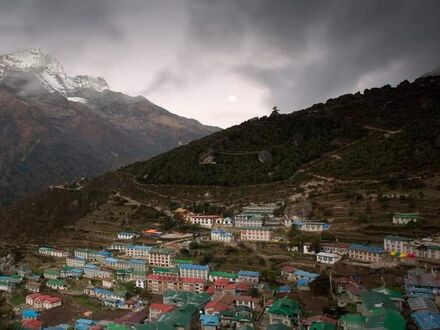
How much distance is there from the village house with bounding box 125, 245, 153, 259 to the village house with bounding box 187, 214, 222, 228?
29.4ft

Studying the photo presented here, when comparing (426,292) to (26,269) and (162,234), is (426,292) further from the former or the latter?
(26,269)

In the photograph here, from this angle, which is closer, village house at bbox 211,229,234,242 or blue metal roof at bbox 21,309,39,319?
blue metal roof at bbox 21,309,39,319

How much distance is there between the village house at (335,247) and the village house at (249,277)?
8408 millimetres

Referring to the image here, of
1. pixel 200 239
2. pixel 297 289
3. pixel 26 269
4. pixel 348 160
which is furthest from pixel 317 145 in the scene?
pixel 26 269

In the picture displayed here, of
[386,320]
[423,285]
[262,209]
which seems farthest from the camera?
[262,209]

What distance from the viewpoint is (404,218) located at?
53.1 metres

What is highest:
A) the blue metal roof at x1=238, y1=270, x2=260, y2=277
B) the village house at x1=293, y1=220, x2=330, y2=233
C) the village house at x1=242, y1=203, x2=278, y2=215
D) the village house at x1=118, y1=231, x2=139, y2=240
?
the village house at x1=242, y1=203, x2=278, y2=215

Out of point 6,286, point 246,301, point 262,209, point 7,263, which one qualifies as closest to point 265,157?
point 262,209

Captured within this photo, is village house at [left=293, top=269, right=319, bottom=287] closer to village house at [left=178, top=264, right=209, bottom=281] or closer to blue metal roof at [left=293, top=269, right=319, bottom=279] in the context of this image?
blue metal roof at [left=293, top=269, right=319, bottom=279]

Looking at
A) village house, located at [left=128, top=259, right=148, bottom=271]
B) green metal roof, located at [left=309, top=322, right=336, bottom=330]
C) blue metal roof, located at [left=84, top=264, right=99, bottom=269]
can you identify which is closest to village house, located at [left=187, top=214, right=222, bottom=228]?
village house, located at [left=128, top=259, right=148, bottom=271]

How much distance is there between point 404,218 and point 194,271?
24.8m

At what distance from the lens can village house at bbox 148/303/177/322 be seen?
141ft

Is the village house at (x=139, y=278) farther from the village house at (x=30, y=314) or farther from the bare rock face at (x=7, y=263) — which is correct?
the bare rock face at (x=7, y=263)

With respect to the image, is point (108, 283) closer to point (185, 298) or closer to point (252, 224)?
point (185, 298)
